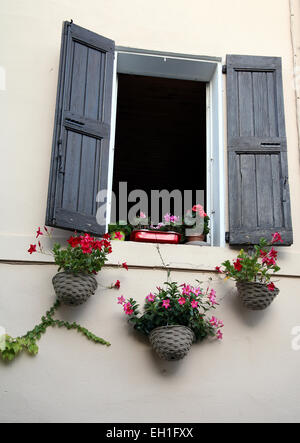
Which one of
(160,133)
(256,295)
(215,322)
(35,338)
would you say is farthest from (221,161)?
(160,133)

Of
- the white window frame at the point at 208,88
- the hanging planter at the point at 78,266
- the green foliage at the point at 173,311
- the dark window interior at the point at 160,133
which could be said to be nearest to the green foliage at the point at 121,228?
the white window frame at the point at 208,88

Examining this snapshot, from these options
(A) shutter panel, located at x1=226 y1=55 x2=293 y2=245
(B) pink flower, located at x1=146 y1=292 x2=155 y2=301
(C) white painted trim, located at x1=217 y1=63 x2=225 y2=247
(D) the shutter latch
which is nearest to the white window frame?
(C) white painted trim, located at x1=217 y1=63 x2=225 y2=247

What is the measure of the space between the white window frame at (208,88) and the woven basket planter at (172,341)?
1.07 metres

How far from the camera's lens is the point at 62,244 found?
4.59 m

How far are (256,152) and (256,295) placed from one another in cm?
133

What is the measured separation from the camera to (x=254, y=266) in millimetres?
4398

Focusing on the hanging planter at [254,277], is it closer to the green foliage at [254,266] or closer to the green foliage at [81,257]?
the green foliage at [254,266]

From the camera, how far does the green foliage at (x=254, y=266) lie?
4.41 m

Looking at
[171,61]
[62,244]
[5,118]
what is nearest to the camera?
[62,244]

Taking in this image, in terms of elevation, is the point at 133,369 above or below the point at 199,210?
below

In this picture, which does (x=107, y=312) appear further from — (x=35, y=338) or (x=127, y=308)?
(x=35, y=338)

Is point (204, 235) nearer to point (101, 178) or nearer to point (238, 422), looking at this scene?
point (101, 178)

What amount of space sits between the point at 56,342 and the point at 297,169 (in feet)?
8.26

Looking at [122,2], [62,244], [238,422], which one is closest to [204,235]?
[62,244]
